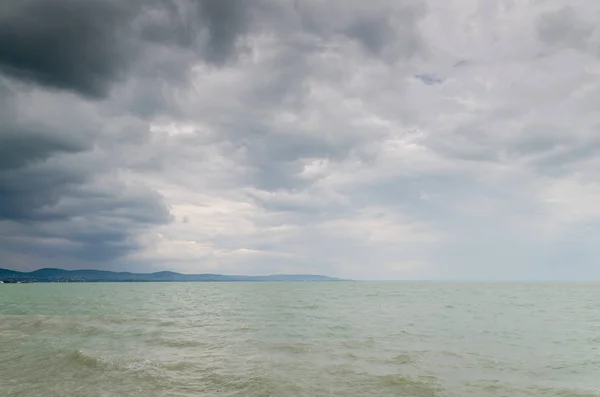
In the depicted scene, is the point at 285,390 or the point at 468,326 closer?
the point at 285,390

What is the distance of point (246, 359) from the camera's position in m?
21.4

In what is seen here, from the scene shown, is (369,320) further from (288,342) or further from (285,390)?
(285,390)

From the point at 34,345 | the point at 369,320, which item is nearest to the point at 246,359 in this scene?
the point at 34,345

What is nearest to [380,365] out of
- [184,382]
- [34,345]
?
[184,382]

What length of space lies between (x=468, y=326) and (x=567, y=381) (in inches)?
726

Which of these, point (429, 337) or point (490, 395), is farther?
point (429, 337)

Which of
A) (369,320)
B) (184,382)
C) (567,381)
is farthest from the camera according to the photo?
(369,320)

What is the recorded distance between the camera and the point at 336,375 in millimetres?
18062

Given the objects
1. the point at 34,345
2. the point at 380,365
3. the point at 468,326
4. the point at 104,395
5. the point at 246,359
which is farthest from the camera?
the point at 468,326

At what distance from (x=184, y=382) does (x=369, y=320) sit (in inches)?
1067

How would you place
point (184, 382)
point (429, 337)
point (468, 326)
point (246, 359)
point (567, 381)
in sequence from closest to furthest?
1. point (184, 382)
2. point (567, 381)
3. point (246, 359)
4. point (429, 337)
5. point (468, 326)

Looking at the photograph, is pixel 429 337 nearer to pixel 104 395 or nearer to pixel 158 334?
pixel 158 334

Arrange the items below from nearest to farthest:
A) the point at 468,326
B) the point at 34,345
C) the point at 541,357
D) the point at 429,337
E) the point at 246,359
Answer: the point at 246,359
the point at 541,357
the point at 34,345
the point at 429,337
the point at 468,326

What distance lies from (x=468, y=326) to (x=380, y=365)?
64.5ft
